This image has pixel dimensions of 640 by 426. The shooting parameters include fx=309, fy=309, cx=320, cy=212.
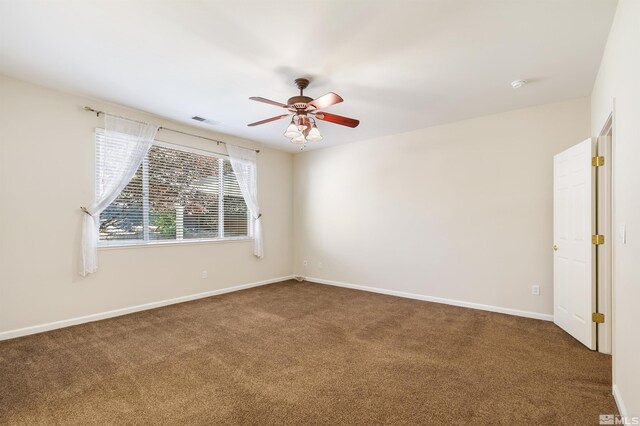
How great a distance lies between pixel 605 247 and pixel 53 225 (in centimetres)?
579

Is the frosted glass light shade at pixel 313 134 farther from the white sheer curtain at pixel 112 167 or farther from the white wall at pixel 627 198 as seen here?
the white sheer curtain at pixel 112 167

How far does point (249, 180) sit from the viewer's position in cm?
575

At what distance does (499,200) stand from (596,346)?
1945 millimetres

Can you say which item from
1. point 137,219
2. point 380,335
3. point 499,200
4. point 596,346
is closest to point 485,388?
point 380,335

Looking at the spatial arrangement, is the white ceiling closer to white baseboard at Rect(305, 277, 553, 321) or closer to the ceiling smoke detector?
the ceiling smoke detector

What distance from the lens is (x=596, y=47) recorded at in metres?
2.62

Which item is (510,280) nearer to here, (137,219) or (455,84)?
(455,84)

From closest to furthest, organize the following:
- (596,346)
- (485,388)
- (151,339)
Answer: (485,388) → (596,346) → (151,339)

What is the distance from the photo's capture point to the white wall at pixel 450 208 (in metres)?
3.95

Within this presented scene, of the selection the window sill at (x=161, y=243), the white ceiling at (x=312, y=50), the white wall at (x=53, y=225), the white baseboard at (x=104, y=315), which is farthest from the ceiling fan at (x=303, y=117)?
the white baseboard at (x=104, y=315)

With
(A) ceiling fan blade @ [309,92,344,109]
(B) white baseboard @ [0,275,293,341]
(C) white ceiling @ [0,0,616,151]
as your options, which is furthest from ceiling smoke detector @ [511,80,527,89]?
(B) white baseboard @ [0,275,293,341]

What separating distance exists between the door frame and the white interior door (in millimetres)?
54

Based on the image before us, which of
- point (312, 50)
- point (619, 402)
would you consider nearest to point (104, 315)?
point (312, 50)

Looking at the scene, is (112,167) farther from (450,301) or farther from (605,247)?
(605,247)
